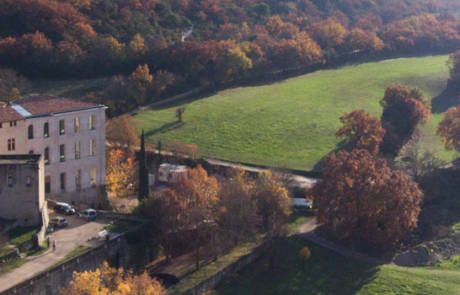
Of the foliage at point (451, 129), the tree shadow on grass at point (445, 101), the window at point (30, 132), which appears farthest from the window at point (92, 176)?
the tree shadow on grass at point (445, 101)

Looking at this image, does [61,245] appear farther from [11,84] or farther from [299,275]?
[11,84]

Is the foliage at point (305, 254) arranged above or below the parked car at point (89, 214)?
below

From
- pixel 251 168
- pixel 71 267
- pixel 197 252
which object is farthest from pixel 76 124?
pixel 251 168

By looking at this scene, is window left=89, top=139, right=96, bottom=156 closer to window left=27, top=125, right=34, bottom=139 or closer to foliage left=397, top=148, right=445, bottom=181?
window left=27, top=125, right=34, bottom=139

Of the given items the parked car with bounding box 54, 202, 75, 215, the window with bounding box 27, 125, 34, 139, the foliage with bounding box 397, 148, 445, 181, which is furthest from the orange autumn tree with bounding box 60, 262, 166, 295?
the foliage with bounding box 397, 148, 445, 181

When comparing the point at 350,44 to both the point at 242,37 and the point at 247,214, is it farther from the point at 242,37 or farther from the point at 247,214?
the point at 247,214

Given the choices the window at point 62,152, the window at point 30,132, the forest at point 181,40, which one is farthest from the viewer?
the forest at point 181,40

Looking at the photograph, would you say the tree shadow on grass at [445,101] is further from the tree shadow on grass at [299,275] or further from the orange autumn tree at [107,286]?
the orange autumn tree at [107,286]
